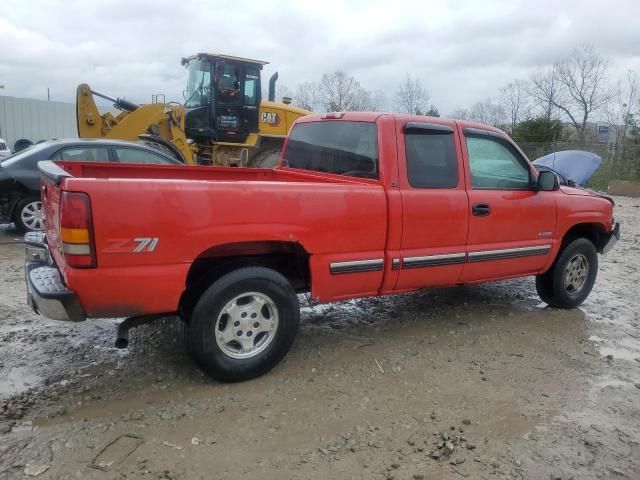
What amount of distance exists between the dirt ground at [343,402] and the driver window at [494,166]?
137 centimetres

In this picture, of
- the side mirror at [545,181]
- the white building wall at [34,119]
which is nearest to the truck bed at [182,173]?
the side mirror at [545,181]

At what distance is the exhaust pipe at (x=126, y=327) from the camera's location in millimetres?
3510

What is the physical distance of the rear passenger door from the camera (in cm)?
433

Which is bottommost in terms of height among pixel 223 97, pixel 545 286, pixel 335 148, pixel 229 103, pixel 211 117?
pixel 545 286

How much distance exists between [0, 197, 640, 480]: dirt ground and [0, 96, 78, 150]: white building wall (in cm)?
2846

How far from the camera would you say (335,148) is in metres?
4.74

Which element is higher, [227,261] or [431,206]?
[431,206]

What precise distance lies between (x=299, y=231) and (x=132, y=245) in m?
1.14

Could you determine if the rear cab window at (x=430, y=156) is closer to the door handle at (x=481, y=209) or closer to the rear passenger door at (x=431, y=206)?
the rear passenger door at (x=431, y=206)

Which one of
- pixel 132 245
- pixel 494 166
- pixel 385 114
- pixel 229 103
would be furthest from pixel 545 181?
pixel 229 103

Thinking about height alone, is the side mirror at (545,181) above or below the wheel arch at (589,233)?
above

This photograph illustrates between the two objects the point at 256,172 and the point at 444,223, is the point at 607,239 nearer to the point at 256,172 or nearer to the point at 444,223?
the point at 444,223

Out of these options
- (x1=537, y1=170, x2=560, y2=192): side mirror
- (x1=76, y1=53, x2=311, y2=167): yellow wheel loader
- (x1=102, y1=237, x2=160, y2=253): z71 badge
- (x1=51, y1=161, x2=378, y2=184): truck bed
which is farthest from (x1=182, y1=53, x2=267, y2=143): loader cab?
(x1=102, y1=237, x2=160, y2=253): z71 badge

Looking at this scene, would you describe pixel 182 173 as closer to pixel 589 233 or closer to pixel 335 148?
pixel 335 148
